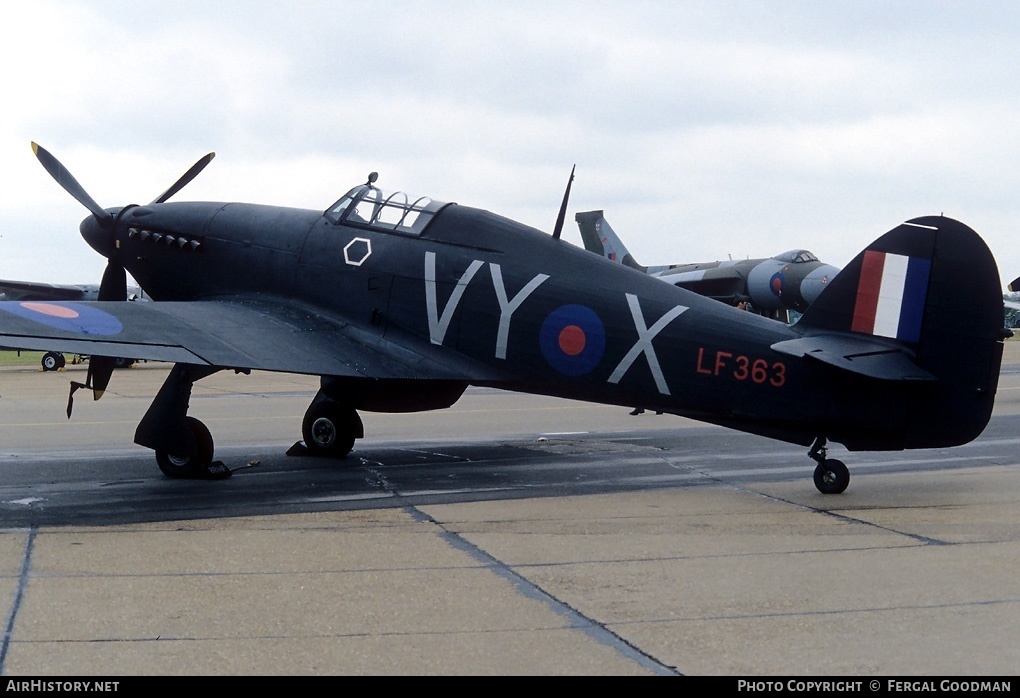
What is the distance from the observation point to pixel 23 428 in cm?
1606

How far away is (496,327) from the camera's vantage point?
1073 cm

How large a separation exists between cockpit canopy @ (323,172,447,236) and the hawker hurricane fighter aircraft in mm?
24

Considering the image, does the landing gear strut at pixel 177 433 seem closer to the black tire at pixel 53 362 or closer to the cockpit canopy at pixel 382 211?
the cockpit canopy at pixel 382 211

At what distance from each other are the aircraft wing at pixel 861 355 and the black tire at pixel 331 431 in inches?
214

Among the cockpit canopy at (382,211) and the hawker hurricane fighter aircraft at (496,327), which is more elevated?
the cockpit canopy at (382,211)

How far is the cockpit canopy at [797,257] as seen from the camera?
34469 mm

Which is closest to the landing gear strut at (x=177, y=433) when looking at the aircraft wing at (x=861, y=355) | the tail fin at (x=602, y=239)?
the aircraft wing at (x=861, y=355)

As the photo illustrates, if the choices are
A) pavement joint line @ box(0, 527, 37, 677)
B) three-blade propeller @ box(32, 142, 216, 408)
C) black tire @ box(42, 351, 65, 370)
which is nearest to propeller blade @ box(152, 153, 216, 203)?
three-blade propeller @ box(32, 142, 216, 408)

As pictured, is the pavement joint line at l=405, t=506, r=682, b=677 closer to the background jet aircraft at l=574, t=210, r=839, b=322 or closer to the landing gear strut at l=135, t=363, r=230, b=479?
the landing gear strut at l=135, t=363, r=230, b=479

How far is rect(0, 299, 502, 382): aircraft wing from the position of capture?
9.09 m
